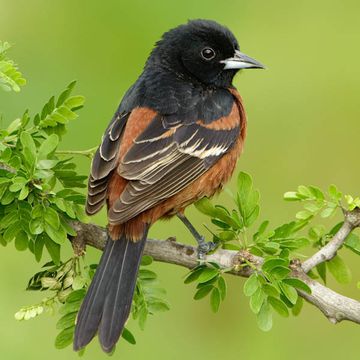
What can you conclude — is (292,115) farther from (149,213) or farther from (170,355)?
(149,213)

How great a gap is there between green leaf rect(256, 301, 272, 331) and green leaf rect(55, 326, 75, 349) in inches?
29.7

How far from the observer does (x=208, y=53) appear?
564cm

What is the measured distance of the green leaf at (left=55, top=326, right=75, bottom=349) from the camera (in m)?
4.30

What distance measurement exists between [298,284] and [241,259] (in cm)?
→ 28

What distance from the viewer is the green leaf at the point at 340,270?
176 inches

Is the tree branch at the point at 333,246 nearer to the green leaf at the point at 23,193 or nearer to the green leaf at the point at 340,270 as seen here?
the green leaf at the point at 340,270

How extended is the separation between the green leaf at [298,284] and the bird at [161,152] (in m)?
0.46

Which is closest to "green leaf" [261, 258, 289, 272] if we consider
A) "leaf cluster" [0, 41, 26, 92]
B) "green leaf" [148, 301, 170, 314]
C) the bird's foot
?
the bird's foot

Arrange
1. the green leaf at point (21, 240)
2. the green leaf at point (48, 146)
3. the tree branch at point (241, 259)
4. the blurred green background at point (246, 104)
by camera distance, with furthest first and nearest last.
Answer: the blurred green background at point (246, 104), the green leaf at point (21, 240), the green leaf at point (48, 146), the tree branch at point (241, 259)

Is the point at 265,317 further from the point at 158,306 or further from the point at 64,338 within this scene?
the point at 64,338

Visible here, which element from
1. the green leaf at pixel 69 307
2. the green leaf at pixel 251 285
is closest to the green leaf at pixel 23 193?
the green leaf at pixel 69 307

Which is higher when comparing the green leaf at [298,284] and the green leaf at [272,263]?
the green leaf at [272,263]

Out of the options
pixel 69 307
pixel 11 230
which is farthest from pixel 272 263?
pixel 11 230

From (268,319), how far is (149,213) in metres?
0.86
